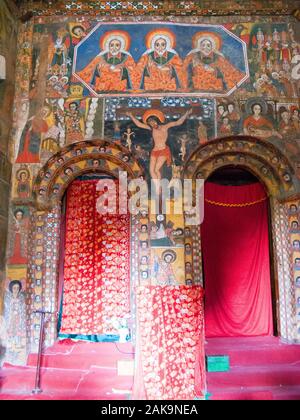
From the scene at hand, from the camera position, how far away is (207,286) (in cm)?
859

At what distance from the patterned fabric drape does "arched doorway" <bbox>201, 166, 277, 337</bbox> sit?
2.72 m

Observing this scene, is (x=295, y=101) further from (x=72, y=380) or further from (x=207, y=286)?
(x=72, y=380)

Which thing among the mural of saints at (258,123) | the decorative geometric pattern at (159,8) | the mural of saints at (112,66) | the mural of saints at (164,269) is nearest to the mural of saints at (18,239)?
the mural of saints at (164,269)

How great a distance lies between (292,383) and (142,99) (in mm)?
6054

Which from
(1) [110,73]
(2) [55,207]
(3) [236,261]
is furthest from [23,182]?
(3) [236,261]

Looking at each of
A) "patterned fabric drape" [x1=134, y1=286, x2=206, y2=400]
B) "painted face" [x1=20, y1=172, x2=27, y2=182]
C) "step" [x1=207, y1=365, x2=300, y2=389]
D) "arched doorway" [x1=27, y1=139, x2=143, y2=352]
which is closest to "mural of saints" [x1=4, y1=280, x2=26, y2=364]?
"arched doorway" [x1=27, y1=139, x2=143, y2=352]

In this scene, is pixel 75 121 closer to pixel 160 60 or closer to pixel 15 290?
pixel 160 60

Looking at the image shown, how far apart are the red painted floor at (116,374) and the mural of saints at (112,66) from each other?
207 inches

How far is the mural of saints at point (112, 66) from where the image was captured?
8477mm

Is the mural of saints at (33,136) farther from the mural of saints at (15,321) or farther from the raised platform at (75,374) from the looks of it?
the raised platform at (75,374)

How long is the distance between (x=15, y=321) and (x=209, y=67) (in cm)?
648

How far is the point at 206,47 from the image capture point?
8.77 m

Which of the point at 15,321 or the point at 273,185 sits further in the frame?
the point at 273,185

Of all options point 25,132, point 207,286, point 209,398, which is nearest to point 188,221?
point 207,286
